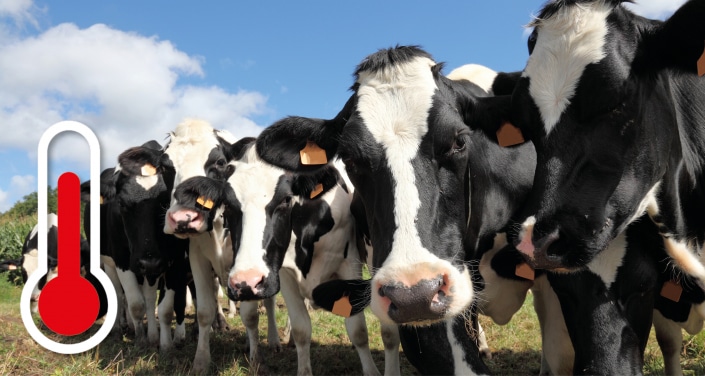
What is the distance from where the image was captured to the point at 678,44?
108 inches

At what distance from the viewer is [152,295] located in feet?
25.1

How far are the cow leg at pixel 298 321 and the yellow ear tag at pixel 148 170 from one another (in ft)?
7.19

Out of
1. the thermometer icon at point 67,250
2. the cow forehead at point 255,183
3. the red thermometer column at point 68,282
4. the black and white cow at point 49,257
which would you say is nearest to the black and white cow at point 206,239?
the cow forehead at point 255,183

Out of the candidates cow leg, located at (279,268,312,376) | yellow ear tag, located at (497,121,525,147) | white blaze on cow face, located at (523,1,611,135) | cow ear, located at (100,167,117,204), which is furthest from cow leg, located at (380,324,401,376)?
cow ear, located at (100,167,117,204)

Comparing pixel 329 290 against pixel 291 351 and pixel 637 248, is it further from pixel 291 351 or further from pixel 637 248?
pixel 291 351

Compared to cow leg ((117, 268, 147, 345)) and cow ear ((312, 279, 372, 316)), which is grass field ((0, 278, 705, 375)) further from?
cow ear ((312, 279, 372, 316))

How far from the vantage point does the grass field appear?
5449 millimetres

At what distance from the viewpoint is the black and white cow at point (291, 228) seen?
5191 millimetres

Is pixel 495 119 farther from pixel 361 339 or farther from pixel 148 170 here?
pixel 148 170

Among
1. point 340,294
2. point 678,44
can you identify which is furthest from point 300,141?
point 678,44

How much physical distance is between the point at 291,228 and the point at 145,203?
7.29 ft

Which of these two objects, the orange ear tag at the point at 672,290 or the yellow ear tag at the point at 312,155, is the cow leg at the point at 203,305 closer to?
the yellow ear tag at the point at 312,155

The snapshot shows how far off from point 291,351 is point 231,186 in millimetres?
2442

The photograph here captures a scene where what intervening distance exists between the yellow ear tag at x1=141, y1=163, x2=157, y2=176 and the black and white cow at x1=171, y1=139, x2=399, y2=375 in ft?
4.57
